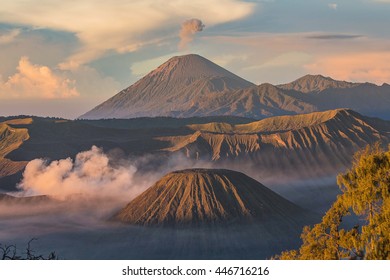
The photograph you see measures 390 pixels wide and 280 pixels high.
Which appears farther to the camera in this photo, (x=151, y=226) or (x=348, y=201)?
(x=151, y=226)

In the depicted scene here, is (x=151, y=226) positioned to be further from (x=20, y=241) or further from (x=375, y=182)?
(x=375, y=182)

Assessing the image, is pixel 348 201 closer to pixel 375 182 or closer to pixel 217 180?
pixel 375 182

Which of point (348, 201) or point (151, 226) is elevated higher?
point (151, 226)

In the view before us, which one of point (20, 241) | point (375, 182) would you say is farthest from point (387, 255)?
point (20, 241)
